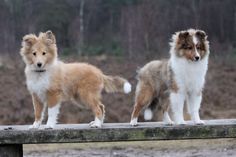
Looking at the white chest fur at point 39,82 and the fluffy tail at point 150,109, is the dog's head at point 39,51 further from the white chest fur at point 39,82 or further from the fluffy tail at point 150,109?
the fluffy tail at point 150,109

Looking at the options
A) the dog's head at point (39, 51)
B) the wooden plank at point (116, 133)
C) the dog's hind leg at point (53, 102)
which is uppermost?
the dog's head at point (39, 51)

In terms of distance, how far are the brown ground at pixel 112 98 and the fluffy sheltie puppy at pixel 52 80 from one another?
9426 millimetres

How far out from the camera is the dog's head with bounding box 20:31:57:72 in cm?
758

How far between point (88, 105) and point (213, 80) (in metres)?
18.8

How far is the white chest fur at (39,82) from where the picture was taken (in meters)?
7.61

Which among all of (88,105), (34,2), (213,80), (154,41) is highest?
(34,2)

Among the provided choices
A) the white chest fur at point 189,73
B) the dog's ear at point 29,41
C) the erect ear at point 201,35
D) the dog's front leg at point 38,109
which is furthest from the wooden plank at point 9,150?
the erect ear at point 201,35

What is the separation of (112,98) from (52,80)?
13.2 meters

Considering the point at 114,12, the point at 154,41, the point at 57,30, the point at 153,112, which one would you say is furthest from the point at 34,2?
the point at 153,112

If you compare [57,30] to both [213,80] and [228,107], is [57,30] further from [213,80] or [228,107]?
[228,107]

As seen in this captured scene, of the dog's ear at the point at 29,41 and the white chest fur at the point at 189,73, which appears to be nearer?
the dog's ear at the point at 29,41

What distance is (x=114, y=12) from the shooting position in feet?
152

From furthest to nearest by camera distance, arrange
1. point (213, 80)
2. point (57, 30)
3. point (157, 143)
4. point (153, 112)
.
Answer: point (57, 30) → point (213, 80) → point (157, 143) → point (153, 112)

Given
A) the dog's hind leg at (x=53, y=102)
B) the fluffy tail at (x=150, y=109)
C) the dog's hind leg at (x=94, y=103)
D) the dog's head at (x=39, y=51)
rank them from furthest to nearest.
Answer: the fluffy tail at (x=150, y=109), the dog's hind leg at (x=94, y=103), the dog's hind leg at (x=53, y=102), the dog's head at (x=39, y=51)
